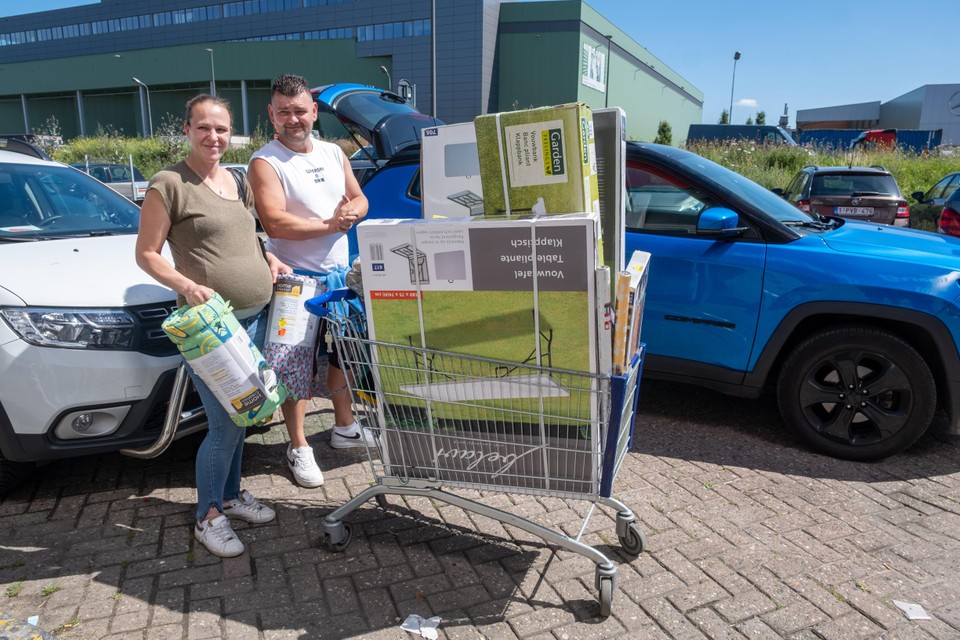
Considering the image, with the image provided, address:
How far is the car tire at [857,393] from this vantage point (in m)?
3.58

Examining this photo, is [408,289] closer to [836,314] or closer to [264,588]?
[264,588]

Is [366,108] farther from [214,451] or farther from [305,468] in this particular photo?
[214,451]

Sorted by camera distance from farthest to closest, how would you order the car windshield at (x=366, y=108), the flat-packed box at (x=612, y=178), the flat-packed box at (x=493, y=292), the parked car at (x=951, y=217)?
the parked car at (x=951, y=217)
the car windshield at (x=366, y=108)
the flat-packed box at (x=612, y=178)
the flat-packed box at (x=493, y=292)

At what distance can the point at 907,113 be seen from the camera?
189 ft

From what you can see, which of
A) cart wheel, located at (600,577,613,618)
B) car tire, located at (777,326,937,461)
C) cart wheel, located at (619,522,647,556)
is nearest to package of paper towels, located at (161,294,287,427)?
cart wheel, located at (600,577,613,618)

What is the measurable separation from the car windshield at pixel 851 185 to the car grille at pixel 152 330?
10.3 meters

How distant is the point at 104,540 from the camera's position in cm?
297

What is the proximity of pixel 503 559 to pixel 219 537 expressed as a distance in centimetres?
124

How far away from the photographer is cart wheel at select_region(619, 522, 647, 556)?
9.27 feet

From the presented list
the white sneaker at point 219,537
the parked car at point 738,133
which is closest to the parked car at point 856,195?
the white sneaker at point 219,537

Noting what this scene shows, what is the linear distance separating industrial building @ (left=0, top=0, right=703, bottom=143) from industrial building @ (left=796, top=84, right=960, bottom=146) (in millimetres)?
20521

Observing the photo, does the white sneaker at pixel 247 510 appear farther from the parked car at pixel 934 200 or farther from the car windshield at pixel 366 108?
the parked car at pixel 934 200

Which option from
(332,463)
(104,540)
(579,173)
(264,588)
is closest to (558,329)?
(579,173)

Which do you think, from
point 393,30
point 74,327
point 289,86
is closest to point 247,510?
point 74,327
